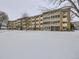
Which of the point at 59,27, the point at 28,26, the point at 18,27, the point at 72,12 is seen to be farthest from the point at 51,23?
the point at 72,12

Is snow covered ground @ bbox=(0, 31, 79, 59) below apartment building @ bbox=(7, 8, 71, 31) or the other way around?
below

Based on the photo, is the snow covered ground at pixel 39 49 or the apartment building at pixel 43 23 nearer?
the snow covered ground at pixel 39 49

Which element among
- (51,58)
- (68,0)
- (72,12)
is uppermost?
(68,0)

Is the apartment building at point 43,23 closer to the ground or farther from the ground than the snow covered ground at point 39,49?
farther from the ground

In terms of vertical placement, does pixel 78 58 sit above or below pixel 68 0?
below

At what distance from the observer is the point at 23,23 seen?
235ft

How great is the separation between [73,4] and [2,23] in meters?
58.9

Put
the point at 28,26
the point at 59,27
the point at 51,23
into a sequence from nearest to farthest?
the point at 59,27 < the point at 51,23 < the point at 28,26

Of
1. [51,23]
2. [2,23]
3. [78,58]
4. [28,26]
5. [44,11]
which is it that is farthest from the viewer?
[28,26]

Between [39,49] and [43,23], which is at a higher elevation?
[43,23]

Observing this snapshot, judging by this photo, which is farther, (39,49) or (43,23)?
(43,23)

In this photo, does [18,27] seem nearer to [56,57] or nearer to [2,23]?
[2,23]

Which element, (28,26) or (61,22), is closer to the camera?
(61,22)

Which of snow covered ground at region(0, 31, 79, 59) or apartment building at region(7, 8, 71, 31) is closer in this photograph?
snow covered ground at region(0, 31, 79, 59)
